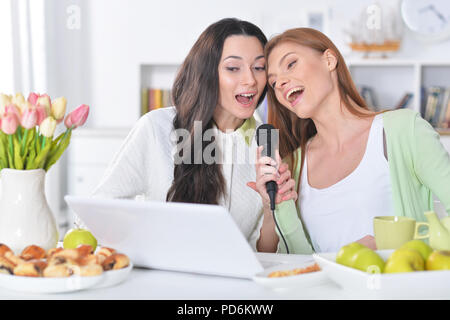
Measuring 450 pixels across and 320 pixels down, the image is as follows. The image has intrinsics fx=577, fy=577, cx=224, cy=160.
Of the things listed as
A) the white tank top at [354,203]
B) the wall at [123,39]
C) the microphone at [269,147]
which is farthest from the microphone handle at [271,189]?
the wall at [123,39]

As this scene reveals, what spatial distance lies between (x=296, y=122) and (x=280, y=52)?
0.81ft

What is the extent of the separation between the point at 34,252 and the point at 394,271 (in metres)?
0.70

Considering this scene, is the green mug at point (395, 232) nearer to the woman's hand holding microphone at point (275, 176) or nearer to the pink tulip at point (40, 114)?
the woman's hand holding microphone at point (275, 176)

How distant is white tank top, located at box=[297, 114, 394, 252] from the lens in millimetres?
1670

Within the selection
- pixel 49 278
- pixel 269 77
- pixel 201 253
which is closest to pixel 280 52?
pixel 269 77

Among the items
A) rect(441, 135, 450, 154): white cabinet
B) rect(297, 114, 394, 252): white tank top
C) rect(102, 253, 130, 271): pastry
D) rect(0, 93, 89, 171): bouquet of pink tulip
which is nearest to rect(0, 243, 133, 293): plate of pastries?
rect(102, 253, 130, 271): pastry

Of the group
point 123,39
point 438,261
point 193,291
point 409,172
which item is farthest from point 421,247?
point 123,39

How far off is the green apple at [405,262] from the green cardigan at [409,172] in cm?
61

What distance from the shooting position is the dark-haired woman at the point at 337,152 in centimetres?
164

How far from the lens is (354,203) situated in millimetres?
1684

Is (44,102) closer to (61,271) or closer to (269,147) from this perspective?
(61,271)

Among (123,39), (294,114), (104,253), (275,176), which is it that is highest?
(123,39)

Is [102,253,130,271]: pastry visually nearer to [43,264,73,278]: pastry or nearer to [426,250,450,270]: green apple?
[43,264,73,278]: pastry

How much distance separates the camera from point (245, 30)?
1.89 m
